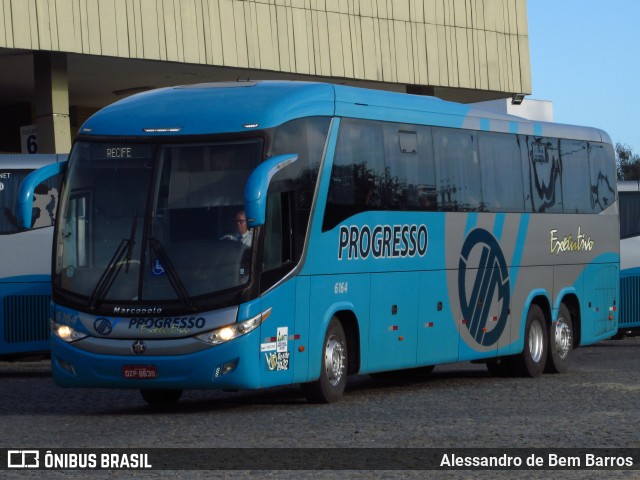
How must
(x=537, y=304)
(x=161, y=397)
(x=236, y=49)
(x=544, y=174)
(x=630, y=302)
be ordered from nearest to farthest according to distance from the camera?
1. (x=161, y=397)
2. (x=537, y=304)
3. (x=544, y=174)
4. (x=630, y=302)
5. (x=236, y=49)

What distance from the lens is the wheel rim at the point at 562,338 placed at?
20719mm

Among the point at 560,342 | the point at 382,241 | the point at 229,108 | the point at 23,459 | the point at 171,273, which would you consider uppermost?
the point at 229,108

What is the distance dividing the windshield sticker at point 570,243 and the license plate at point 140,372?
7846 mm

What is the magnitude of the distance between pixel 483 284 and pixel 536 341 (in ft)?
5.98

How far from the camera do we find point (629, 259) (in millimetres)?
27828

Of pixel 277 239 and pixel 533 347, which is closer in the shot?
pixel 277 239

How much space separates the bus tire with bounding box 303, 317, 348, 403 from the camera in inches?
607

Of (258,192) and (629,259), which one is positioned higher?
(258,192)

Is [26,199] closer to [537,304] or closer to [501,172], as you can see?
[501,172]

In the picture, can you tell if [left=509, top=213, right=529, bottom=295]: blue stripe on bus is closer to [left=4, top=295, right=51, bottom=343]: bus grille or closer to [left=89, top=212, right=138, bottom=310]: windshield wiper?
[left=4, top=295, right=51, bottom=343]: bus grille

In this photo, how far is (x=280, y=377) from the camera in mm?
14570

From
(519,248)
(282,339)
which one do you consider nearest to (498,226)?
(519,248)

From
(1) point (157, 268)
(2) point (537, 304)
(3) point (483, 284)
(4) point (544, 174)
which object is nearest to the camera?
(1) point (157, 268)

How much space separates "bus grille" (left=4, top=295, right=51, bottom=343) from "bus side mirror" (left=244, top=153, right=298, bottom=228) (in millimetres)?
7794
